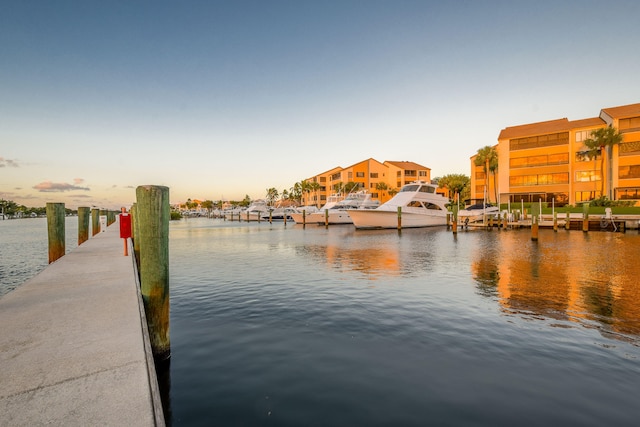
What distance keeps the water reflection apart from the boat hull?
62.1 feet

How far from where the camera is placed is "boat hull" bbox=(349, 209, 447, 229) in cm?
3762

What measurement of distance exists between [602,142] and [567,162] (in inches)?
239

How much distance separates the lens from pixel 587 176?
1987 inches

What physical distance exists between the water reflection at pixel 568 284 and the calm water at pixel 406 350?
7 centimetres

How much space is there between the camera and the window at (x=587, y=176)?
49781 millimetres

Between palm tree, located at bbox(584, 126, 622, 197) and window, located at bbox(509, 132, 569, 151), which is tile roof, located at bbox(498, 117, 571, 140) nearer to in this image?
window, located at bbox(509, 132, 569, 151)

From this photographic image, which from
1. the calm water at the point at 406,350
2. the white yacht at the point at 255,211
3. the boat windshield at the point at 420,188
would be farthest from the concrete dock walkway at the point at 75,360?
the white yacht at the point at 255,211

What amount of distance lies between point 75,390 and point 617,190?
61923 mm

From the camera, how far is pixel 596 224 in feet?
112

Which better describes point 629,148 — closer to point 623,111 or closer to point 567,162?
point 623,111

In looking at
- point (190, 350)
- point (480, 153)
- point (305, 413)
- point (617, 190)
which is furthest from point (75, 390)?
point (480, 153)

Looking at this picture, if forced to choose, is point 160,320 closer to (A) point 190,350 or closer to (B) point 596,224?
(A) point 190,350

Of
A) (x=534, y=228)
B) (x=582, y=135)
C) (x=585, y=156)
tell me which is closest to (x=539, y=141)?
(x=582, y=135)

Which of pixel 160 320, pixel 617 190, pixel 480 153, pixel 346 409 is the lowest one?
pixel 346 409
